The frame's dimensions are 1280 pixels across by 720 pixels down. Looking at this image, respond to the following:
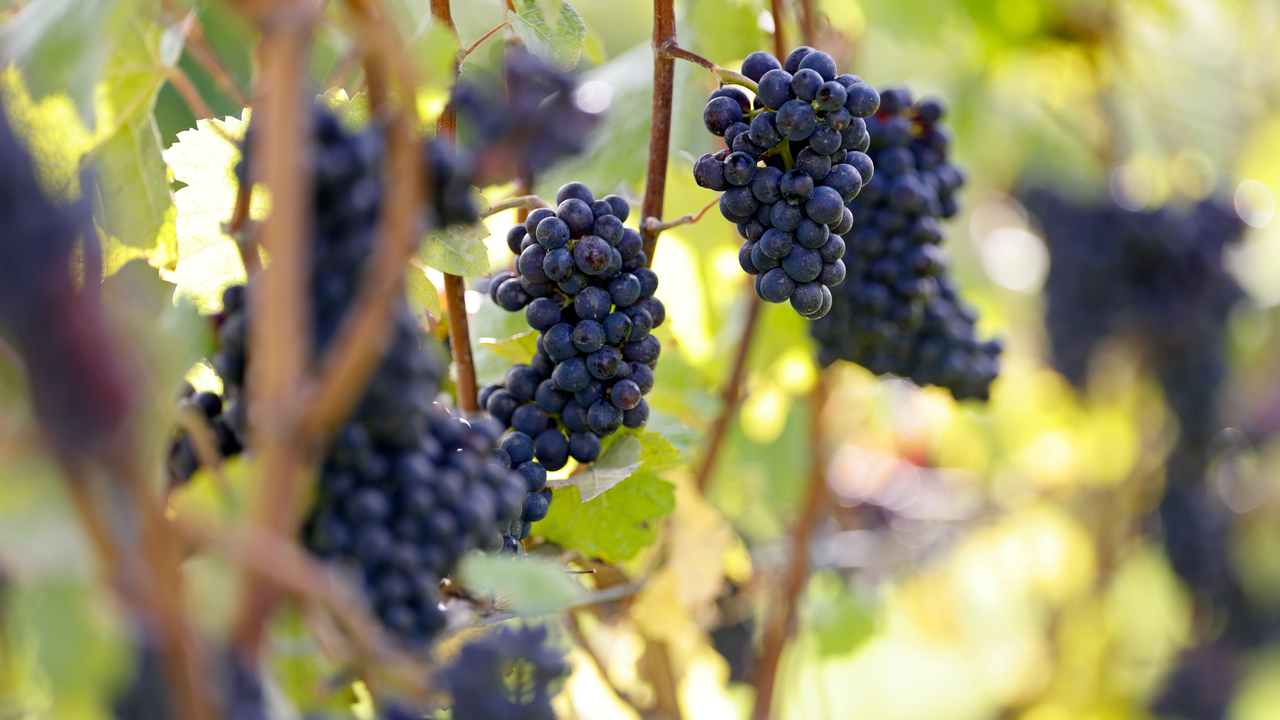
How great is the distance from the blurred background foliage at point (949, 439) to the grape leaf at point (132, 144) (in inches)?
1.9

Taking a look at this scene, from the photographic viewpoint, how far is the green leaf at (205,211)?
56 cm

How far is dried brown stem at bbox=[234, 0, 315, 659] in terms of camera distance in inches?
10.9

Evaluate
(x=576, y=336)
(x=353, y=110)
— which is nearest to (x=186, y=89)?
(x=353, y=110)

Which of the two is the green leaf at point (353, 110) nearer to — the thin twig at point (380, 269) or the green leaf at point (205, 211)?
the green leaf at point (205, 211)

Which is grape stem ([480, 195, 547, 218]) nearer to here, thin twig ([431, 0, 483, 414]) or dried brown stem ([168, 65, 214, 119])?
thin twig ([431, 0, 483, 414])

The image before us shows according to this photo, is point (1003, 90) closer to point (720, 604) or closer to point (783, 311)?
point (783, 311)

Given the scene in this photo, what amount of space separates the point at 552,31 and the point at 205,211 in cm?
28

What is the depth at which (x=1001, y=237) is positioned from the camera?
7.63 feet

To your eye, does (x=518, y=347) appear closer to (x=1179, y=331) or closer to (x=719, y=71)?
(x=719, y=71)

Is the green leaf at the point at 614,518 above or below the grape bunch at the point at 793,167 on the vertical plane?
below

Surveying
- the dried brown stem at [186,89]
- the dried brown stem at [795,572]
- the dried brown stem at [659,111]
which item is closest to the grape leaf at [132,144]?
the dried brown stem at [186,89]

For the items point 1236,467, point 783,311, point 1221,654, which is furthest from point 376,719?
point 1236,467

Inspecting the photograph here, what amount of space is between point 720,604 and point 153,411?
0.99m

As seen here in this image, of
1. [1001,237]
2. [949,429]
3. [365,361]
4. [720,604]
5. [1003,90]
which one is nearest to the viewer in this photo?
[365,361]
